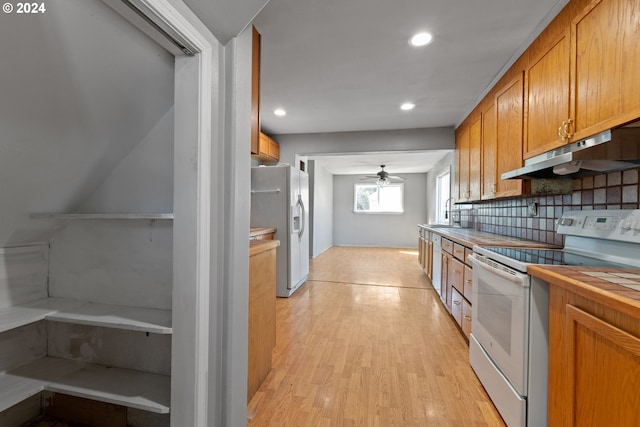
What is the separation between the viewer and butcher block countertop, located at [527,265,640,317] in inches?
30.2

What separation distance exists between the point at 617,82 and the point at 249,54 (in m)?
1.68

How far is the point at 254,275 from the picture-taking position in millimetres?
1567

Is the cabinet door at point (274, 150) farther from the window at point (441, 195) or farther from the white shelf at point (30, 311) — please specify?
the window at point (441, 195)

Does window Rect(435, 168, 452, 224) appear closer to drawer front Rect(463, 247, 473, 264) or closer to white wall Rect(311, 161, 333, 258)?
white wall Rect(311, 161, 333, 258)

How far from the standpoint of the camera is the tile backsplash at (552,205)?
145 cm

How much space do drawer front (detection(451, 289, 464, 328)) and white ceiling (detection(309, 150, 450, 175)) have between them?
3.26 meters

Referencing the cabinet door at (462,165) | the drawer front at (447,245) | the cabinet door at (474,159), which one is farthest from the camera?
the cabinet door at (462,165)

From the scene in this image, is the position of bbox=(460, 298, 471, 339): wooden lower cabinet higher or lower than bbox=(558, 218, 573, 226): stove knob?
lower

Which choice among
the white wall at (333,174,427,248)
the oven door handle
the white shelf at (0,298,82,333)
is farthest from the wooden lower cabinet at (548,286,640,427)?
the white wall at (333,174,427,248)

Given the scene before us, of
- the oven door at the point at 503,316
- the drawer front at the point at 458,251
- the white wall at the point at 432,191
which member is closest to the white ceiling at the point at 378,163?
the white wall at the point at 432,191

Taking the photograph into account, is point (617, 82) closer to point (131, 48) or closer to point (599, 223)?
point (599, 223)

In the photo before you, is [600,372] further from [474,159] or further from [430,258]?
[430,258]

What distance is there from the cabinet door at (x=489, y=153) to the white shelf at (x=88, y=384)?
288 centimetres

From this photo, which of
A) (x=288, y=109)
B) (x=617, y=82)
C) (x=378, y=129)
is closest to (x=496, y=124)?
(x=617, y=82)
